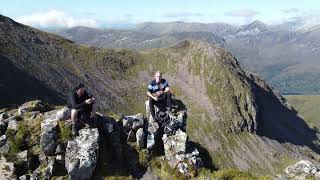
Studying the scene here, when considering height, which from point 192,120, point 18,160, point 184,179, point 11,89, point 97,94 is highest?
point 18,160

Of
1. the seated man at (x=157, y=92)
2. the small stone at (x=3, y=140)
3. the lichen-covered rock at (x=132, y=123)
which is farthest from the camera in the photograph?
the seated man at (x=157, y=92)

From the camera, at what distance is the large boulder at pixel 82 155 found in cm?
3158

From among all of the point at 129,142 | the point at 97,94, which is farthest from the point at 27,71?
the point at 129,142

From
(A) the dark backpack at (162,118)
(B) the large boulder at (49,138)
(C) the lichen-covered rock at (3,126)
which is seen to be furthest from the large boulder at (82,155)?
(A) the dark backpack at (162,118)

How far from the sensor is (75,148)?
1272 inches

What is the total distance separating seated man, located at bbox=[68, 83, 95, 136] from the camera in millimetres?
32906

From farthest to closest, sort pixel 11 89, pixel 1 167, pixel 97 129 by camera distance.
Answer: pixel 11 89 < pixel 97 129 < pixel 1 167

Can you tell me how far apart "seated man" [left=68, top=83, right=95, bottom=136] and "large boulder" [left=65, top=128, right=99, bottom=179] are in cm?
85

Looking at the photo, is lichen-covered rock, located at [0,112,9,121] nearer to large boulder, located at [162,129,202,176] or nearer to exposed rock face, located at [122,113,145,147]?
exposed rock face, located at [122,113,145,147]

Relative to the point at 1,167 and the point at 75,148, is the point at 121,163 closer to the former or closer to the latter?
the point at 75,148

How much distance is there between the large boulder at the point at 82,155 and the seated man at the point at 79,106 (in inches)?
33.3

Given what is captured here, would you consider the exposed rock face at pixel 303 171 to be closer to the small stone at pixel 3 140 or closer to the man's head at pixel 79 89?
the man's head at pixel 79 89

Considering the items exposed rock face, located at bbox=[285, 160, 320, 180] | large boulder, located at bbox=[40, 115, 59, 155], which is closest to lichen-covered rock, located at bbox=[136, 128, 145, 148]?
large boulder, located at bbox=[40, 115, 59, 155]

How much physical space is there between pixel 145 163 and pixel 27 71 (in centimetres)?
13553
